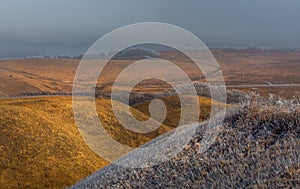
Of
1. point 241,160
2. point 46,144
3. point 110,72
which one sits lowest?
point 46,144

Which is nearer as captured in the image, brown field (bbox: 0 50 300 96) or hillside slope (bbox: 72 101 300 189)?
hillside slope (bbox: 72 101 300 189)

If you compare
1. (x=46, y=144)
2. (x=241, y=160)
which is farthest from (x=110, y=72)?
(x=241, y=160)

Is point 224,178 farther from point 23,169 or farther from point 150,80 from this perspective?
point 150,80

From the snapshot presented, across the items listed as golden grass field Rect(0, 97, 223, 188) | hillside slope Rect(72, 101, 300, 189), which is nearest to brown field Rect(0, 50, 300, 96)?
golden grass field Rect(0, 97, 223, 188)

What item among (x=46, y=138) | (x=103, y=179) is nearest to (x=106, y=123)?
(x=46, y=138)

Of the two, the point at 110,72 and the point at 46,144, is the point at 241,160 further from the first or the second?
the point at 110,72

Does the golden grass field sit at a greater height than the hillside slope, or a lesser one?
lesser

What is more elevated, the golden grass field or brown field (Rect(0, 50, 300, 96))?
brown field (Rect(0, 50, 300, 96))

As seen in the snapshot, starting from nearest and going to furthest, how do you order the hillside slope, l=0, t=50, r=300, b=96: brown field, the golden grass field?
the hillside slope → the golden grass field → l=0, t=50, r=300, b=96: brown field

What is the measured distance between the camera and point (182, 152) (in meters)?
9.95

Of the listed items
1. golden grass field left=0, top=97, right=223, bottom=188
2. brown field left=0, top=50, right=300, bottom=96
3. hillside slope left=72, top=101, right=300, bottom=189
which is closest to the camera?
hillside slope left=72, top=101, right=300, bottom=189

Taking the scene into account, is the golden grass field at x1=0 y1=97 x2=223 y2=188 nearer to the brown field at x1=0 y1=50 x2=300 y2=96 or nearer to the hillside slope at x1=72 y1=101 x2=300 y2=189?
the hillside slope at x1=72 y1=101 x2=300 y2=189

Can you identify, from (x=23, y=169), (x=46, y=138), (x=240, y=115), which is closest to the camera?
(x=240, y=115)

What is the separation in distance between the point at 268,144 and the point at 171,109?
28.0 meters
